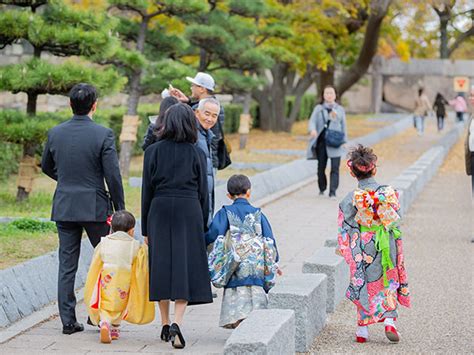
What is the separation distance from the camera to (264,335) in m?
5.59

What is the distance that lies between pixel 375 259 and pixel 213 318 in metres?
1.33

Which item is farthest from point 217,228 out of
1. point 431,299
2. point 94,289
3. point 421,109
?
point 421,109

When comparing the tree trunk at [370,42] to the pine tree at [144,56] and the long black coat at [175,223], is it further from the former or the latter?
the long black coat at [175,223]

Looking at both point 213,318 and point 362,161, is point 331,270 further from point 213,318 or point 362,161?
point 362,161

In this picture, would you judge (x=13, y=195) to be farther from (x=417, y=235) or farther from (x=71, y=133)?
(x=71, y=133)

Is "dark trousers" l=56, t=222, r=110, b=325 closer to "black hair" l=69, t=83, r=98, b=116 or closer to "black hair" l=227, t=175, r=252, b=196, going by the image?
"black hair" l=69, t=83, r=98, b=116

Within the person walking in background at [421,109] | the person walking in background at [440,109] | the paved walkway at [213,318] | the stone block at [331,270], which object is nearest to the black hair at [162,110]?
the paved walkway at [213,318]

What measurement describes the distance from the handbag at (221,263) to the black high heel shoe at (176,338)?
1.46 ft

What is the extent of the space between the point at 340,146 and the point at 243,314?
8.76m

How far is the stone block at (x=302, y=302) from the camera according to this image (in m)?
6.90

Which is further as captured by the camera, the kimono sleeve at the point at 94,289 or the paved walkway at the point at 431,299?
the paved walkway at the point at 431,299

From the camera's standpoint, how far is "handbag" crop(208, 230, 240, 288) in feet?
23.2

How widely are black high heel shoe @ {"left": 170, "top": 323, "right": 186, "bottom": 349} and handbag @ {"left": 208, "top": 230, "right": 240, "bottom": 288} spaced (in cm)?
44

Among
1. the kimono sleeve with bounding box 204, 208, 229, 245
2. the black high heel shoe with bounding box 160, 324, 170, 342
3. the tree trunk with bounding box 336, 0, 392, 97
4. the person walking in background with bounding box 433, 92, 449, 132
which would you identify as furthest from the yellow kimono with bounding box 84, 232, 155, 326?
the person walking in background with bounding box 433, 92, 449, 132
